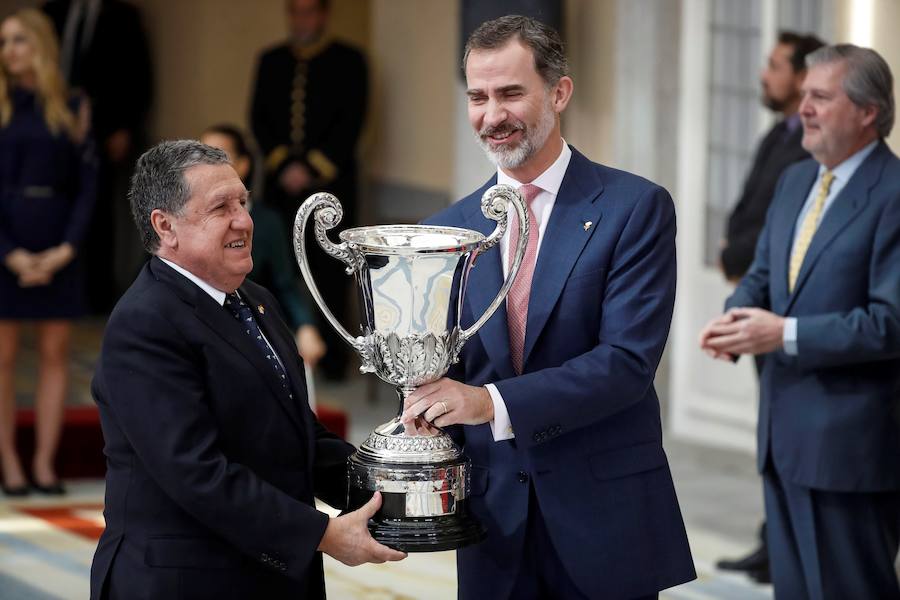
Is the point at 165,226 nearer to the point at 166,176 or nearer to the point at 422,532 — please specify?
the point at 166,176

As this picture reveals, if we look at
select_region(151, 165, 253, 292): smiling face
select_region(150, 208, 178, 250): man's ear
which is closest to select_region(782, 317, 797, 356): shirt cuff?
select_region(151, 165, 253, 292): smiling face

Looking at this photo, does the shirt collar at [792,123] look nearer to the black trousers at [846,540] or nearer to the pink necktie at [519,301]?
the black trousers at [846,540]

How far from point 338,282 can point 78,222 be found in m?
2.36

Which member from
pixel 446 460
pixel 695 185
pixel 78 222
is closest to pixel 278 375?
pixel 446 460

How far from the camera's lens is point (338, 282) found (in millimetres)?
8172

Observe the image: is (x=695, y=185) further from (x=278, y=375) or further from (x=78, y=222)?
(x=278, y=375)

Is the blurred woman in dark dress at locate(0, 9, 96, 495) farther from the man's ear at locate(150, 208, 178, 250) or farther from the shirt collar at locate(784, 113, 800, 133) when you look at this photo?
the man's ear at locate(150, 208, 178, 250)

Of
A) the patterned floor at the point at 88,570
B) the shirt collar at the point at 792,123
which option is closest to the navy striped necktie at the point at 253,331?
the patterned floor at the point at 88,570

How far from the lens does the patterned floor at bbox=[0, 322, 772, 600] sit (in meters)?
4.85

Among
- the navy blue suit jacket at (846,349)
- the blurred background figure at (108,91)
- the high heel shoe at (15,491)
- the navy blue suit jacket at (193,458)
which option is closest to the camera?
the navy blue suit jacket at (193,458)

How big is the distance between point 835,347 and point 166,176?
182 centimetres

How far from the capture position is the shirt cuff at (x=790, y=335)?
3.78 meters

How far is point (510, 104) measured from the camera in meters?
2.71

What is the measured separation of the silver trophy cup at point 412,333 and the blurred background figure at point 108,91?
687 cm
